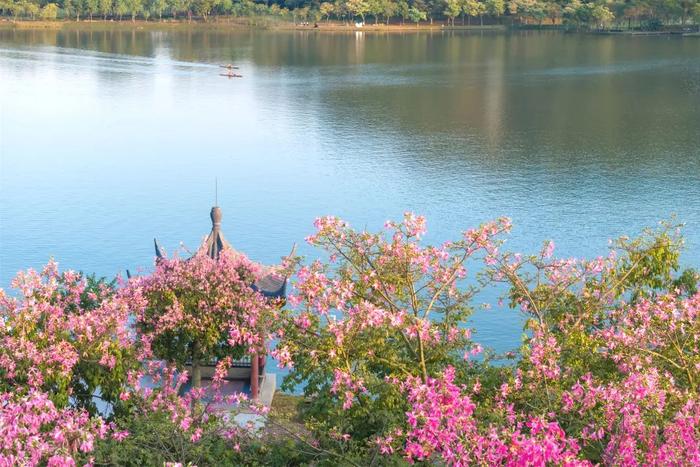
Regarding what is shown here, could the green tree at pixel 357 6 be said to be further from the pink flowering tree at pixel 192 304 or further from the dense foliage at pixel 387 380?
the dense foliage at pixel 387 380

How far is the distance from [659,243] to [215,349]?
828 cm

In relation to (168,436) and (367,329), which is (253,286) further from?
(168,436)

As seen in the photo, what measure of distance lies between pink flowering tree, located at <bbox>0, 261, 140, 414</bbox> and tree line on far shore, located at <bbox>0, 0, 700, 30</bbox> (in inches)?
4741

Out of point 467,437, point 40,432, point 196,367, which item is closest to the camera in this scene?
point 467,437

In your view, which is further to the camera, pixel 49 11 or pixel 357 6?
pixel 357 6

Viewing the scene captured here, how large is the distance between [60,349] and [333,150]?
43.6 meters

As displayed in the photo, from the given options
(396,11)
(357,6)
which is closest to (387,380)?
(357,6)

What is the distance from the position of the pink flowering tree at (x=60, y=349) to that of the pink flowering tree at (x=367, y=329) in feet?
7.07

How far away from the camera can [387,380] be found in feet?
40.7

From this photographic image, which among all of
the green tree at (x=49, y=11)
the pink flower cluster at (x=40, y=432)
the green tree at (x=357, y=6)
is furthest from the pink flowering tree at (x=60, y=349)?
the green tree at (x=49, y=11)

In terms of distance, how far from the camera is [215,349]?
19594mm

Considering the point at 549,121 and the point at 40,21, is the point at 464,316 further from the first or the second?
the point at 40,21

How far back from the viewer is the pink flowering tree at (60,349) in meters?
12.4

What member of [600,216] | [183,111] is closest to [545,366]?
[600,216]
